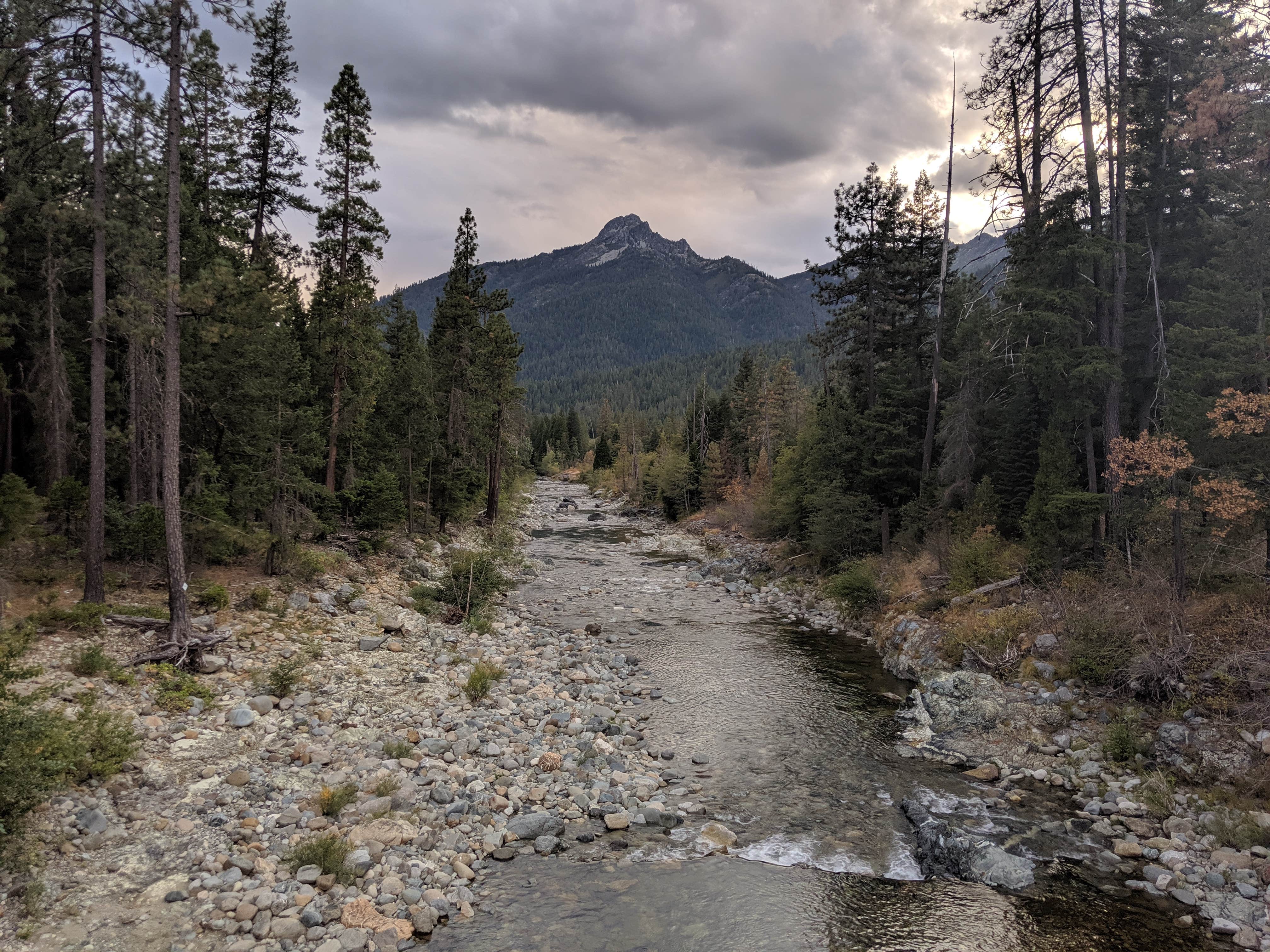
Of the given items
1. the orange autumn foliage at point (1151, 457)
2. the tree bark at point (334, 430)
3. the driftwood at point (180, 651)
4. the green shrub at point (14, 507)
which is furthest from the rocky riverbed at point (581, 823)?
the tree bark at point (334, 430)

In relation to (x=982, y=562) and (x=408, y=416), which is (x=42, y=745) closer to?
(x=982, y=562)

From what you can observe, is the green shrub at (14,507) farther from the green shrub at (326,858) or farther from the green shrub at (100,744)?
the green shrub at (326,858)

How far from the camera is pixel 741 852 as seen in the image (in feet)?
30.7

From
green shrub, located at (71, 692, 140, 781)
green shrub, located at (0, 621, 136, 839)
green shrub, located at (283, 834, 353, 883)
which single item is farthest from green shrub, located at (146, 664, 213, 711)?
green shrub, located at (283, 834, 353, 883)

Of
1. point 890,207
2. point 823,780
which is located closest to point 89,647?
point 823,780

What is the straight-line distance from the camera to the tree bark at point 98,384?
1209 centimetres

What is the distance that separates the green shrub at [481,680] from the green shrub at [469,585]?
448cm

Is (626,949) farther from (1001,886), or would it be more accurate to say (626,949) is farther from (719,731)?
(719,731)

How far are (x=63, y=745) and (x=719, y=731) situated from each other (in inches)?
433

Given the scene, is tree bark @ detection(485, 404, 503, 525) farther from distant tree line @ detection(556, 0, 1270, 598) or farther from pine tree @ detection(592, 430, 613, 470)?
pine tree @ detection(592, 430, 613, 470)

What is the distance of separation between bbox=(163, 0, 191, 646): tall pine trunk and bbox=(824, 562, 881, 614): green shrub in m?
19.4

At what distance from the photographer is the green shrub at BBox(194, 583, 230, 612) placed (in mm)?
14578

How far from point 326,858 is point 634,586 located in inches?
858

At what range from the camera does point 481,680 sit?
14.2 meters
